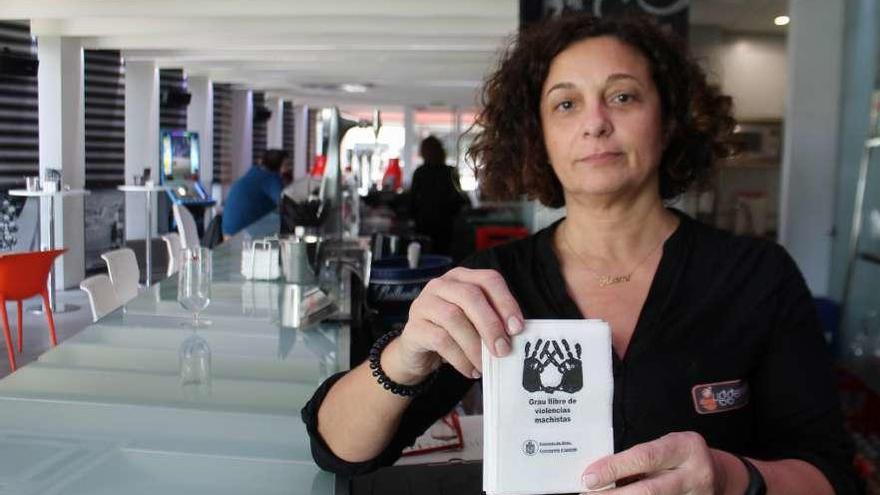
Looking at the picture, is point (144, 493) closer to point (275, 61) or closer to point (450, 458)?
point (450, 458)

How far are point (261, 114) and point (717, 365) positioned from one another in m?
18.7

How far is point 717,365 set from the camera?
1.09 m

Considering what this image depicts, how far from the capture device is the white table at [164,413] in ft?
4.39

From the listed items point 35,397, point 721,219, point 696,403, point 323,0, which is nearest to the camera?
point 696,403

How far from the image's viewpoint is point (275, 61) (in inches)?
516

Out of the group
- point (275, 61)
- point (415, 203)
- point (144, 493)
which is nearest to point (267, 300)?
point (144, 493)

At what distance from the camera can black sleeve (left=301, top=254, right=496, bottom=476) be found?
1148mm

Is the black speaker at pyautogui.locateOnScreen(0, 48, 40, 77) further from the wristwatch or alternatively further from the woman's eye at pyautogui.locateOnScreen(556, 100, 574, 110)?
the wristwatch

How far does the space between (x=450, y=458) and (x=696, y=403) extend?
0.89 meters

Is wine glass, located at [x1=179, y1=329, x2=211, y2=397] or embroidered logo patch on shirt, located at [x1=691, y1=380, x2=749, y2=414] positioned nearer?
embroidered logo patch on shirt, located at [x1=691, y1=380, x2=749, y2=414]

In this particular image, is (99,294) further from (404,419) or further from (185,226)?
(185,226)

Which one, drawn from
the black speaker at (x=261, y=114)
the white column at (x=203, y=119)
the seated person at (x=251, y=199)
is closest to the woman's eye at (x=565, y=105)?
the seated person at (x=251, y=199)

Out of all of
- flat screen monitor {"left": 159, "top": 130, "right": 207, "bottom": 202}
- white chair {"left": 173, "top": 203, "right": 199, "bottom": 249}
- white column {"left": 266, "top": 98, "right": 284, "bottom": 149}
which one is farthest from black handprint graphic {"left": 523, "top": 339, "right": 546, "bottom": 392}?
white column {"left": 266, "top": 98, "right": 284, "bottom": 149}

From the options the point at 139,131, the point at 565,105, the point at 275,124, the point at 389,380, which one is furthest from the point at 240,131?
the point at 389,380
